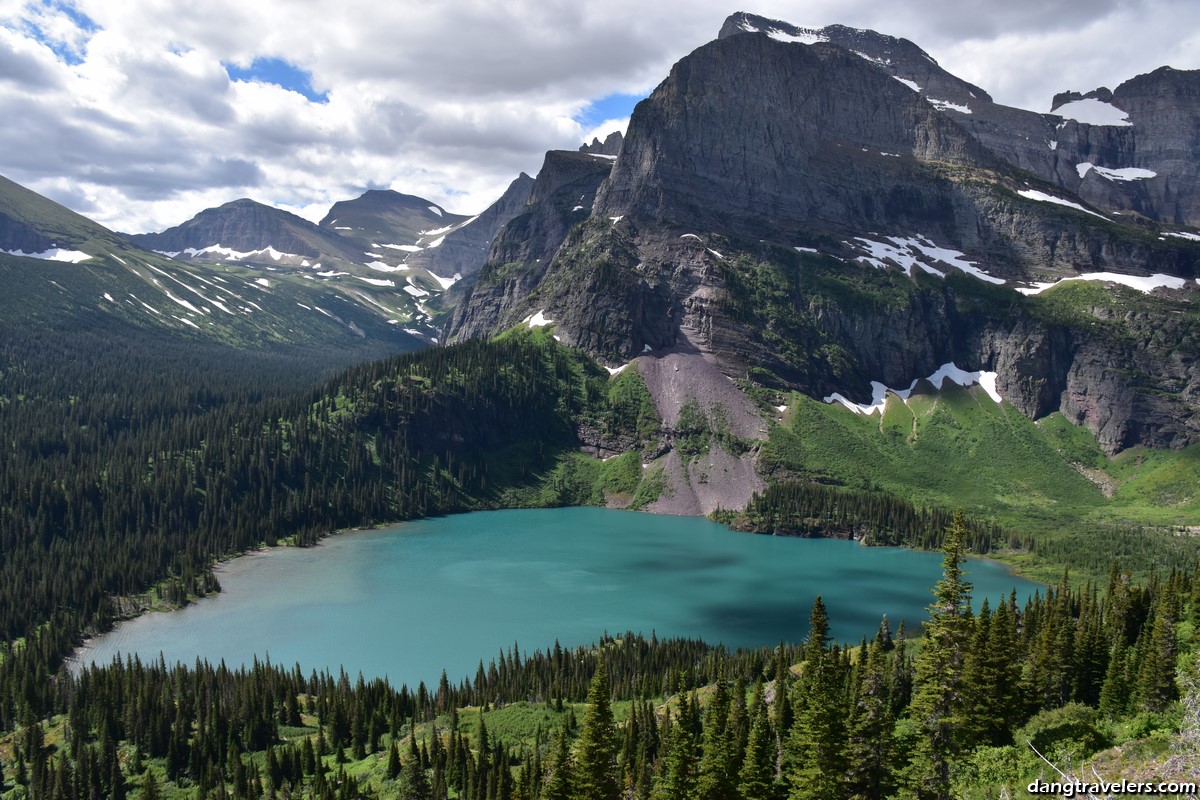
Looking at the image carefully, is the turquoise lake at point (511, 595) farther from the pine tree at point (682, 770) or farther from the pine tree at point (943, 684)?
the pine tree at point (943, 684)

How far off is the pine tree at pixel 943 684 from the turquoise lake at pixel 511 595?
61318mm

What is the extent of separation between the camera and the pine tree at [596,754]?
127 feet

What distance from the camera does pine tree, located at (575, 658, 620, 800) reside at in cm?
3866

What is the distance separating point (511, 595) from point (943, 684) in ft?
321

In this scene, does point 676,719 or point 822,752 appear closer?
point 822,752

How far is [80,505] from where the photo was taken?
15475 centimetres

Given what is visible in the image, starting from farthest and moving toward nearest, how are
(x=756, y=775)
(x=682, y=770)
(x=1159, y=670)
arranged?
(x=1159, y=670), (x=756, y=775), (x=682, y=770)

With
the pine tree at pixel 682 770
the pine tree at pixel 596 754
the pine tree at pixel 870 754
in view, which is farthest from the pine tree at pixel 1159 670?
the pine tree at pixel 596 754

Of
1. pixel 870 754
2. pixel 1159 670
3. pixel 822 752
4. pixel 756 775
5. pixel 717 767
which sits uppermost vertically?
pixel 1159 670

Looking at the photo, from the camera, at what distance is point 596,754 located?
38781mm

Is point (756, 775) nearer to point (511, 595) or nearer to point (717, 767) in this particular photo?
point (717, 767)

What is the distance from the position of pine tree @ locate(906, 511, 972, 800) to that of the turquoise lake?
6132 centimetres

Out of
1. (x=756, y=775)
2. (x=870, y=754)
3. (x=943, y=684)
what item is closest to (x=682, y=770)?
(x=756, y=775)

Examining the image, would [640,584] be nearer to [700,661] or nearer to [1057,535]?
[700,661]
